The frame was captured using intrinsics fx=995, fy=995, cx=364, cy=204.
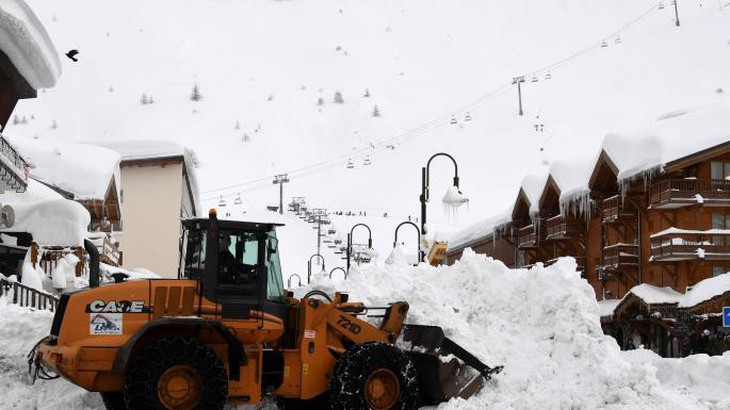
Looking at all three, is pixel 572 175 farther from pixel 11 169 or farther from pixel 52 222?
pixel 11 169

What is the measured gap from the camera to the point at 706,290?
37344 mm

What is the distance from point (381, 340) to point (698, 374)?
656cm

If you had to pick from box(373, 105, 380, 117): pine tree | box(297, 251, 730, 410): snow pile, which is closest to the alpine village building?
box(297, 251, 730, 410): snow pile

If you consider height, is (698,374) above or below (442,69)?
below

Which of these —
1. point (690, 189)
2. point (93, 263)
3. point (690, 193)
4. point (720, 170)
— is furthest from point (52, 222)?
point (720, 170)

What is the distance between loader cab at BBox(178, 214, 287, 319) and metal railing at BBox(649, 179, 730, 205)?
96.8 ft

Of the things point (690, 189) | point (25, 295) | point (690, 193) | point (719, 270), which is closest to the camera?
point (25, 295)

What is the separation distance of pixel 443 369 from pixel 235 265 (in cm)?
333

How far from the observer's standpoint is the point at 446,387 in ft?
45.8

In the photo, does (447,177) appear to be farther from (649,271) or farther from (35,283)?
(35,283)

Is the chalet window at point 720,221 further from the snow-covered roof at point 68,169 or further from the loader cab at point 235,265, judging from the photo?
the loader cab at point 235,265

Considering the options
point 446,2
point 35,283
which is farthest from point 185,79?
point 35,283

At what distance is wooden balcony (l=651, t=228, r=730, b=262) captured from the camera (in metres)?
38.9

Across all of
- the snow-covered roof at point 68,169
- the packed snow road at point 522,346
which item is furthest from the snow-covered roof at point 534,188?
the packed snow road at point 522,346
